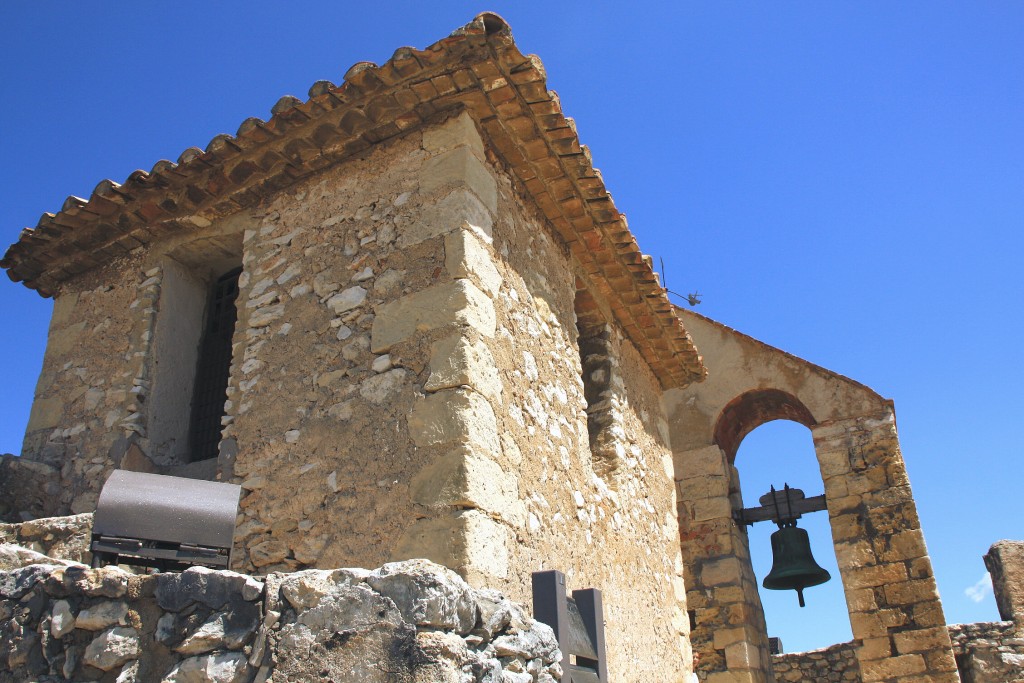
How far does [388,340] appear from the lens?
3920mm

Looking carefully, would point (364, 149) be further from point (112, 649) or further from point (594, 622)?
point (112, 649)

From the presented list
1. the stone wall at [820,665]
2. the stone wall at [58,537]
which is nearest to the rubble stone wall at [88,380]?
the stone wall at [58,537]

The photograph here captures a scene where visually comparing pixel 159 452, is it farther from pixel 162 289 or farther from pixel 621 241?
pixel 621 241

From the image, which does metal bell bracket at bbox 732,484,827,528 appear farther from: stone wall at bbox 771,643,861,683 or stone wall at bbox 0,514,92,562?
stone wall at bbox 0,514,92,562

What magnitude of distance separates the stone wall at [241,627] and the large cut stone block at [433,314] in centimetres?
162

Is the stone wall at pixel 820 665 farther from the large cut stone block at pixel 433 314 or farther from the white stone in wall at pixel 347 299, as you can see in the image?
the white stone in wall at pixel 347 299

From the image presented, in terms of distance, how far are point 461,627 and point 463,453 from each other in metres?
1.18

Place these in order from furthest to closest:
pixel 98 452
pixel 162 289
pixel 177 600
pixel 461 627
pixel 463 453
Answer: pixel 162 289, pixel 98 452, pixel 463 453, pixel 461 627, pixel 177 600

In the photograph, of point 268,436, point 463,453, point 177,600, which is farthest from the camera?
point 268,436

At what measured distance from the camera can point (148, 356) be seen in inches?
189

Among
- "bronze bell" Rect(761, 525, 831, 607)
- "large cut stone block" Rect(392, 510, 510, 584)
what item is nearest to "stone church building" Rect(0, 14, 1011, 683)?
"large cut stone block" Rect(392, 510, 510, 584)

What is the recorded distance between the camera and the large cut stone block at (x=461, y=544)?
3.31 metres

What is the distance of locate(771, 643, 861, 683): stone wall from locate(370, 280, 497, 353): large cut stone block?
7.78 metres

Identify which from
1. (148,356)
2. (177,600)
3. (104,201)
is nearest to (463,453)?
(177,600)
